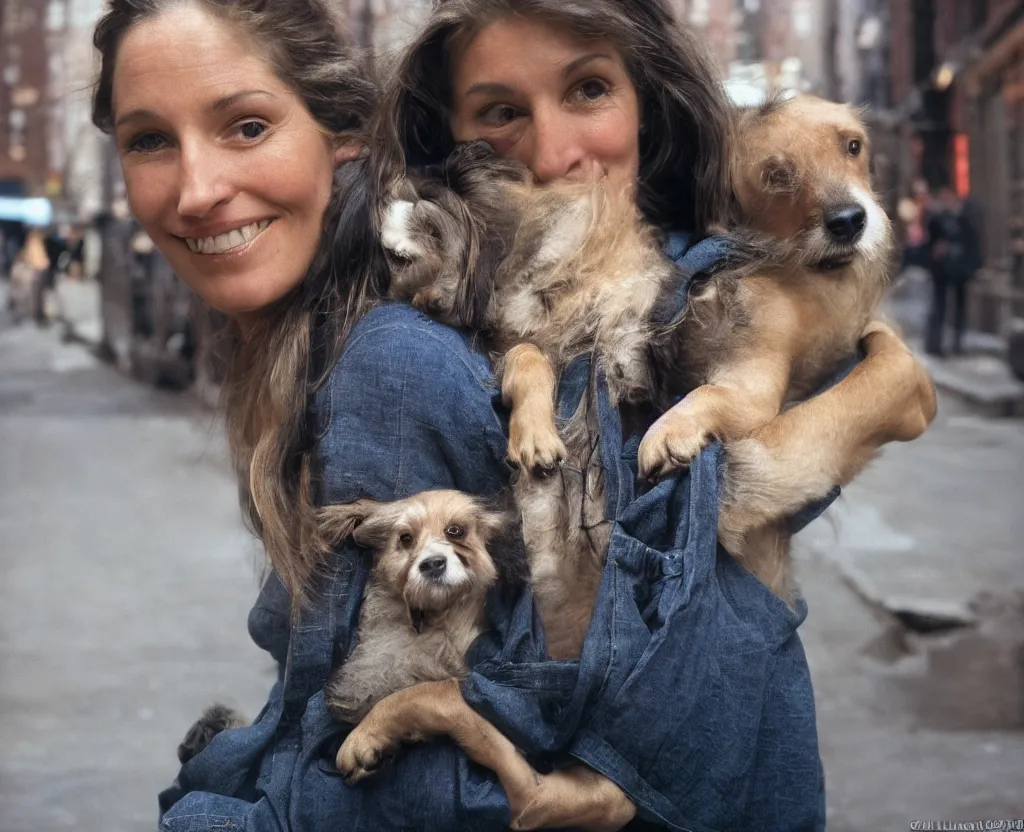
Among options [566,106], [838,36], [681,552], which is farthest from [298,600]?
[838,36]

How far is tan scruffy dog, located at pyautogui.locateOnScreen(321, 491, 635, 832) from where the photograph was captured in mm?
1448

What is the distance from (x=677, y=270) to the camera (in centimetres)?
164

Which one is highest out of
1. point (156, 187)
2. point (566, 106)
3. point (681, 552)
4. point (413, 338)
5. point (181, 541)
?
point (566, 106)

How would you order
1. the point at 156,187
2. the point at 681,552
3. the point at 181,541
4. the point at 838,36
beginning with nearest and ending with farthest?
the point at 681,552 → the point at 156,187 → the point at 838,36 → the point at 181,541

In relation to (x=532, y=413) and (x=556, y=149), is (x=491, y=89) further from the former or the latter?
(x=532, y=413)

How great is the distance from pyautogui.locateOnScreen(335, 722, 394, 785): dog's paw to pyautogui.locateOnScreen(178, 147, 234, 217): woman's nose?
0.76 meters

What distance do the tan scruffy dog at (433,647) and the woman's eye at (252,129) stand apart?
553 mm

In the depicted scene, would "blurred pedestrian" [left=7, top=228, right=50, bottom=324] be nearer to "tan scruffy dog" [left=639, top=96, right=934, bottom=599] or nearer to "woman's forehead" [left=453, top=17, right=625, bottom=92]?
"woman's forehead" [left=453, top=17, right=625, bottom=92]

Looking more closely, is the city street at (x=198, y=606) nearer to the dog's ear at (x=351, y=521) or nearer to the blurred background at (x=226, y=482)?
the blurred background at (x=226, y=482)

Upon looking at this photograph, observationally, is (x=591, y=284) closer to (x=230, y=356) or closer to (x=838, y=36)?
(x=230, y=356)

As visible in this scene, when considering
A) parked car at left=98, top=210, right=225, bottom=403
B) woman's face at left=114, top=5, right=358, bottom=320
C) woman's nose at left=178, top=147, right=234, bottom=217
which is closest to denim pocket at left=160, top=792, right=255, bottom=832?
woman's face at left=114, top=5, right=358, bottom=320

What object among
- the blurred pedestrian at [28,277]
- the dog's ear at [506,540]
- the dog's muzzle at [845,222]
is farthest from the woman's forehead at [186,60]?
the blurred pedestrian at [28,277]

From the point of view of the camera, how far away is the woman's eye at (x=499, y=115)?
1.63m

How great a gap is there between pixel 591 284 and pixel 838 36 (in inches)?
82.8
